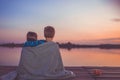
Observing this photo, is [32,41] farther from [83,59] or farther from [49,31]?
[83,59]

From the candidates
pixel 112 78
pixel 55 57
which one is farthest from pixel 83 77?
pixel 55 57

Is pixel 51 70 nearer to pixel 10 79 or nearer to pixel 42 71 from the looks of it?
pixel 42 71

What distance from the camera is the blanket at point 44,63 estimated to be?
413cm

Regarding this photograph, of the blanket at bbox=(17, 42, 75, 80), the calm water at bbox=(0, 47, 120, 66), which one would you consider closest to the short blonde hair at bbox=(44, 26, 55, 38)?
the blanket at bbox=(17, 42, 75, 80)

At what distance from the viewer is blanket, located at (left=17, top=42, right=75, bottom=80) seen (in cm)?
413

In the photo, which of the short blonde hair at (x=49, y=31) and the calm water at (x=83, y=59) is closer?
the short blonde hair at (x=49, y=31)

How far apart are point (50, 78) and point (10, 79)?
1.55 feet

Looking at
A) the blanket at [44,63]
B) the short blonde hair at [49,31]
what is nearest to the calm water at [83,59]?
the blanket at [44,63]

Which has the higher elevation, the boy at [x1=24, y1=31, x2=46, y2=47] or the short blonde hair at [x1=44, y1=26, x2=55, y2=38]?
the short blonde hair at [x1=44, y1=26, x2=55, y2=38]

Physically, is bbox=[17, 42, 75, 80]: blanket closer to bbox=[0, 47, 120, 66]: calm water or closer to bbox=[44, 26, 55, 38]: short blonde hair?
bbox=[44, 26, 55, 38]: short blonde hair

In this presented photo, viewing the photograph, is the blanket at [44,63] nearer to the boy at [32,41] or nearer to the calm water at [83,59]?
the boy at [32,41]

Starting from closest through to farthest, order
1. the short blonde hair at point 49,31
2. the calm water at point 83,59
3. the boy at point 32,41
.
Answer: the short blonde hair at point 49,31
the boy at point 32,41
the calm water at point 83,59

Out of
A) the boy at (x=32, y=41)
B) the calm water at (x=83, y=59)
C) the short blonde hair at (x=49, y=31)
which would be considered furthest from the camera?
the calm water at (x=83, y=59)

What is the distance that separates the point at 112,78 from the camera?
16.3 feet
